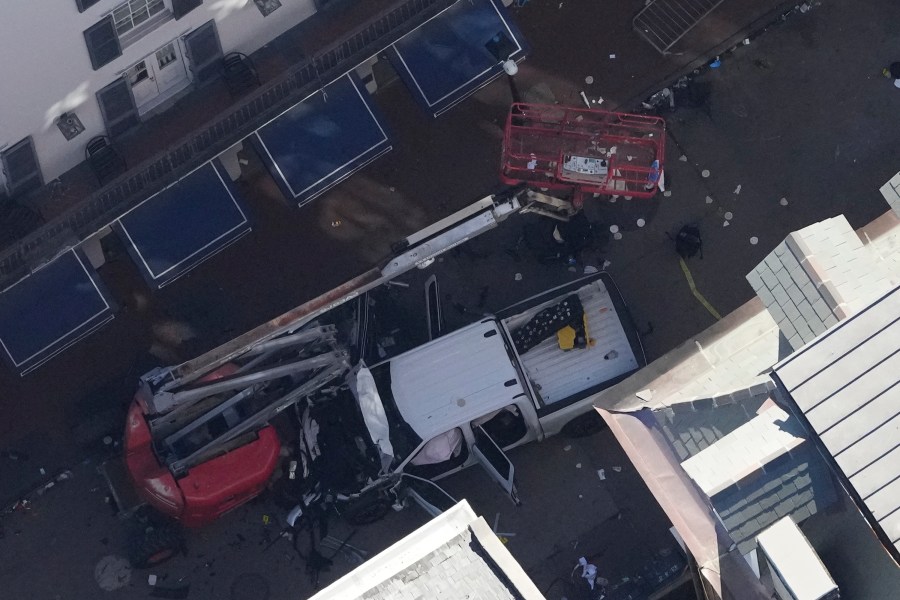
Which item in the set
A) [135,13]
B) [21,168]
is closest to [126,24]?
[135,13]

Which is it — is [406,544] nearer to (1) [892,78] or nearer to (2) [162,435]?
(2) [162,435]

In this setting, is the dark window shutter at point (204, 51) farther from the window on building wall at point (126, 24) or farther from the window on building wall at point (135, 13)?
the window on building wall at point (135, 13)

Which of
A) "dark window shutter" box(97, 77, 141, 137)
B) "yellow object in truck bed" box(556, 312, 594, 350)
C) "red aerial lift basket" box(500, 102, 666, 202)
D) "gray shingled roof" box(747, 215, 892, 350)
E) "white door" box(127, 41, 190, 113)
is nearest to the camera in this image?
"gray shingled roof" box(747, 215, 892, 350)

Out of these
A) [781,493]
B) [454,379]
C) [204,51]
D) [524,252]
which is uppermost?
[204,51]

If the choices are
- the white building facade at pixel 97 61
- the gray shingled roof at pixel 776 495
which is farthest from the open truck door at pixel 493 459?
the white building facade at pixel 97 61

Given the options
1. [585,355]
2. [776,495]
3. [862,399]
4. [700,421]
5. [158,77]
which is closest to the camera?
[862,399]

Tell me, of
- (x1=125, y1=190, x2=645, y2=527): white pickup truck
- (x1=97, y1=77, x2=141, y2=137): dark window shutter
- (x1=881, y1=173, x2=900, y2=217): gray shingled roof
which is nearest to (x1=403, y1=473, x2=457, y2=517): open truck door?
(x1=125, y1=190, x2=645, y2=527): white pickup truck

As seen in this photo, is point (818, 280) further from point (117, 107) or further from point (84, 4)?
point (117, 107)

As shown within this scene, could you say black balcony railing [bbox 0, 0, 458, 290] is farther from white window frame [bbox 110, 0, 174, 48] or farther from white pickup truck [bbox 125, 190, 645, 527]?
white pickup truck [bbox 125, 190, 645, 527]
